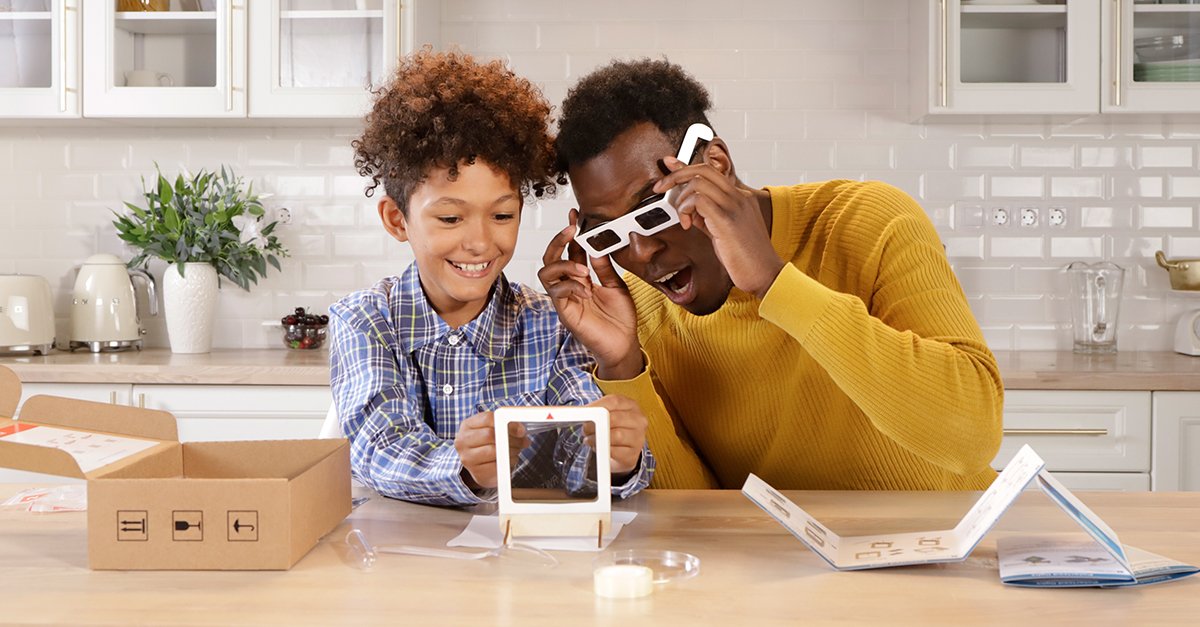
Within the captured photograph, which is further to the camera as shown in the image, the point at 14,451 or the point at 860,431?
the point at 860,431

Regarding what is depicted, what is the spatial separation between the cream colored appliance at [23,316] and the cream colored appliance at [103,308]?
0.10 m

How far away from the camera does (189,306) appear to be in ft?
9.41

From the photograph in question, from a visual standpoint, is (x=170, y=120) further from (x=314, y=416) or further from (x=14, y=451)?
(x=14, y=451)

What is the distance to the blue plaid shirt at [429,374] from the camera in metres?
1.17

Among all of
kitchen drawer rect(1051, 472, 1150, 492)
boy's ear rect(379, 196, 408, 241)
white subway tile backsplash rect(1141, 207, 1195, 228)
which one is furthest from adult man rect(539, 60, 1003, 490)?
white subway tile backsplash rect(1141, 207, 1195, 228)

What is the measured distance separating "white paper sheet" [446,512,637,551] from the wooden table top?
0.05 feet

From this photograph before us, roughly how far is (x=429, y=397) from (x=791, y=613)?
0.73m

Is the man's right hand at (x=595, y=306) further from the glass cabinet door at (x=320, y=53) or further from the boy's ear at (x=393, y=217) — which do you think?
the glass cabinet door at (x=320, y=53)

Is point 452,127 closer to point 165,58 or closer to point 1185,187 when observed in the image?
point 165,58

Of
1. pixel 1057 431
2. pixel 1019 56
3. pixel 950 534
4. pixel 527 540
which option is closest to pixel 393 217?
pixel 527 540

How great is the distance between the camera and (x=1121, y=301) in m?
3.05

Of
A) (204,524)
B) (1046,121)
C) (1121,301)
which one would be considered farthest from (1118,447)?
(204,524)

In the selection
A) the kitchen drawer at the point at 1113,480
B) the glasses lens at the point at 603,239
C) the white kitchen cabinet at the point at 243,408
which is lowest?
the kitchen drawer at the point at 1113,480

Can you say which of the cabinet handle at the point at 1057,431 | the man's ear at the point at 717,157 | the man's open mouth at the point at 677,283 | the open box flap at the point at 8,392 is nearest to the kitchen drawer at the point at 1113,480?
the cabinet handle at the point at 1057,431
